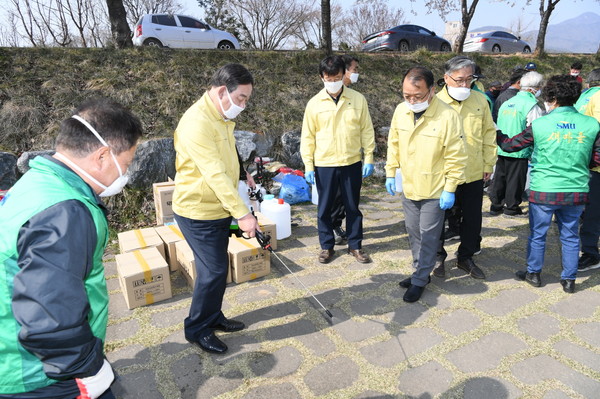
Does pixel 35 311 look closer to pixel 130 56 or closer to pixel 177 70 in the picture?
pixel 177 70

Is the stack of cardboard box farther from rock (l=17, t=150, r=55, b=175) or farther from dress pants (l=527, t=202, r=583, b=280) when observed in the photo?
rock (l=17, t=150, r=55, b=175)

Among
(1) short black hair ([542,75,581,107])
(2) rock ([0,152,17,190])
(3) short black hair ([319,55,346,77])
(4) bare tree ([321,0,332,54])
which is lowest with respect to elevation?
(2) rock ([0,152,17,190])

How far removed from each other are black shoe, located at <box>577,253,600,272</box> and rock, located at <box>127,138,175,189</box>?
18.0 ft

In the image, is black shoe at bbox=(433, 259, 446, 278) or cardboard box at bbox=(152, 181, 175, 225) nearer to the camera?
black shoe at bbox=(433, 259, 446, 278)

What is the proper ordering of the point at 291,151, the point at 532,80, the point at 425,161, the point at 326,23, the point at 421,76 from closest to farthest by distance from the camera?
1. the point at 421,76
2. the point at 425,161
3. the point at 532,80
4. the point at 291,151
5. the point at 326,23

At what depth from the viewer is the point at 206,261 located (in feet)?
8.19

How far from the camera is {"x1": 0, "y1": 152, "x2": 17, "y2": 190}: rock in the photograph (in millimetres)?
5457

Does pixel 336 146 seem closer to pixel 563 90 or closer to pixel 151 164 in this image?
pixel 563 90

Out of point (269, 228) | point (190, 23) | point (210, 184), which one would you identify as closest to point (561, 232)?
point (269, 228)

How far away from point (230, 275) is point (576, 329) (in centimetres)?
294

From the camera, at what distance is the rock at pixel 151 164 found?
5793mm

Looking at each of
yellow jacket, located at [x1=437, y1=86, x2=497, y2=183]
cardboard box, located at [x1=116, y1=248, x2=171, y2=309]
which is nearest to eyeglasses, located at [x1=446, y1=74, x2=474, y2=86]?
yellow jacket, located at [x1=437, y1=86, x2=497, y2=183]

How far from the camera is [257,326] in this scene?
295cm

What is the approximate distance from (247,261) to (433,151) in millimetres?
2004
